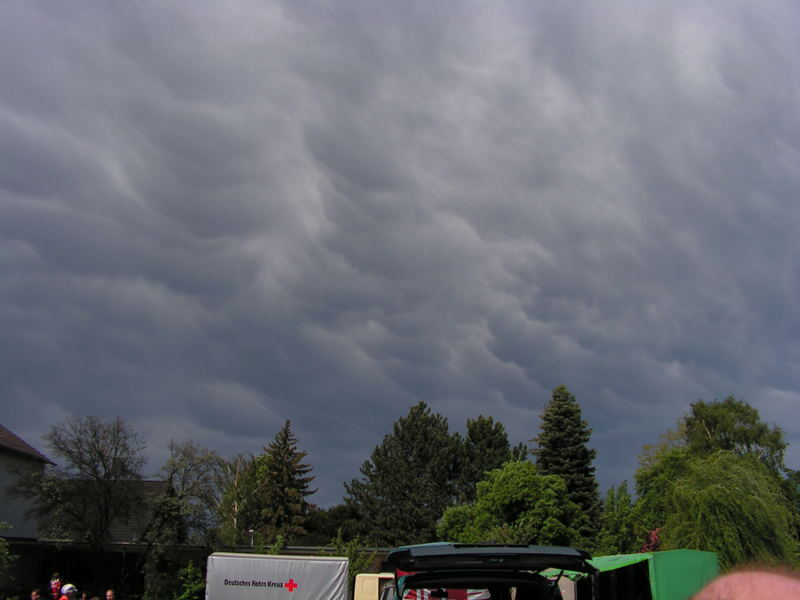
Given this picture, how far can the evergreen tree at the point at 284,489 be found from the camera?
78875 millimetres

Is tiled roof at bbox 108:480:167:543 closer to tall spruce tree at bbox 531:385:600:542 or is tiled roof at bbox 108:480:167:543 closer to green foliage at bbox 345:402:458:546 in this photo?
green foliage at bbox 345:402:458:546

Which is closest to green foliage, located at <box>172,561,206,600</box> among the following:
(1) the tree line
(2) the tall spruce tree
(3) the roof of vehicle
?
(1) the tree line

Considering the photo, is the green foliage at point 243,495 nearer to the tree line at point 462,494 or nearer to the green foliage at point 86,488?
the tree line at point 462,494

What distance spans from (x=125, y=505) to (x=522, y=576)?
43.0 meters

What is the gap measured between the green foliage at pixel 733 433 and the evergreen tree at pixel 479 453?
20110mm

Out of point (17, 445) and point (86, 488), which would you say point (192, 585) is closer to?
point (86, 488)

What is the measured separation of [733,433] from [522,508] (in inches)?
837

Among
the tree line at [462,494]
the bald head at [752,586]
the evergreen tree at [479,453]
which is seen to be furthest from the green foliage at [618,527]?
the bald head at [752,586]

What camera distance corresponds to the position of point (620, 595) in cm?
2305

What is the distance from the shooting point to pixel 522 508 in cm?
5753

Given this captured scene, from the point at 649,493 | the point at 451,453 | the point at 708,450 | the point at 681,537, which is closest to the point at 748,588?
the point at 681,537

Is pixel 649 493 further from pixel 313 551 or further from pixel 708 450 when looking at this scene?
pixel 313 551

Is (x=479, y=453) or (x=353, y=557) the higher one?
(x=479, y=453)

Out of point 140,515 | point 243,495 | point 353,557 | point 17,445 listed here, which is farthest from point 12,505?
point 353,557
